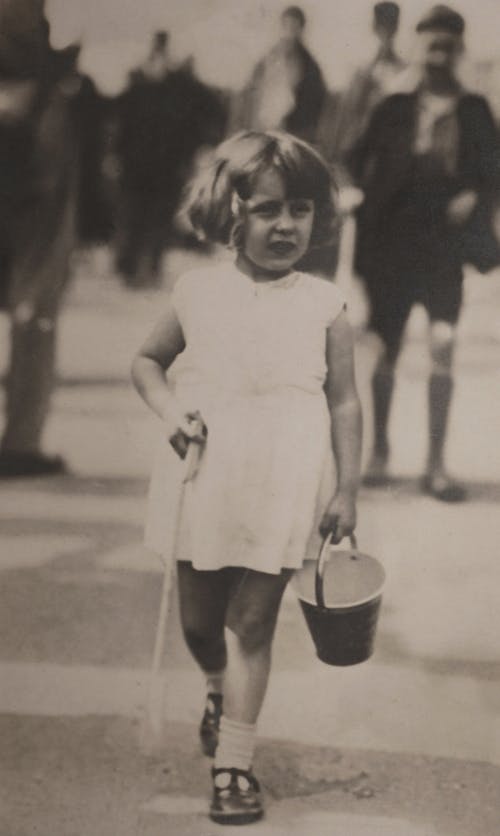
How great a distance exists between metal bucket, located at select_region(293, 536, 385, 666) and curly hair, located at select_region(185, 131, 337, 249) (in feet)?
2.17

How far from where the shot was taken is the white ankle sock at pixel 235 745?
7.70 ft

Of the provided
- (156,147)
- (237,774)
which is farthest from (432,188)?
(237,774)

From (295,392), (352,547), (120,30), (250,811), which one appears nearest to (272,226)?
(295,392)

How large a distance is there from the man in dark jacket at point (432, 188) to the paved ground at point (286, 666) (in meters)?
0.05

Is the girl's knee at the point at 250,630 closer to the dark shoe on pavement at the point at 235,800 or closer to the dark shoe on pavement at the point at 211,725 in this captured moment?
the dark shoe on pavement at the point at 211,725

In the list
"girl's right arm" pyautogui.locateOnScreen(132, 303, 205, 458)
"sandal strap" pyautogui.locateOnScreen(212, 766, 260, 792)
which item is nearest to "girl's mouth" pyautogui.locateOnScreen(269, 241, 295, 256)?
"girl's right arm" pyautogui.locateOnScreen(132, 303, 205, 458)

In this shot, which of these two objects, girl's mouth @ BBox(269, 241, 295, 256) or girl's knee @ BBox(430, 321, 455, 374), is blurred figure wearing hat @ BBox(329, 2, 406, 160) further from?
girl's knee @ BBox(430, 321, 455, 374)

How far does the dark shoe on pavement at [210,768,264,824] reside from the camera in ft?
7.64

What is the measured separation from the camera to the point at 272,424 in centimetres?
233

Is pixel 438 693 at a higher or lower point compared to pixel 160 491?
lower

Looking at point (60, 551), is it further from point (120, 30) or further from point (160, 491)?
point (120, 30)

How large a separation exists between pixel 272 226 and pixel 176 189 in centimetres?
22

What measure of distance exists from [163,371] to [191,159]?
45 centimetres

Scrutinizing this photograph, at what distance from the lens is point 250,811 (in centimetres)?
233
